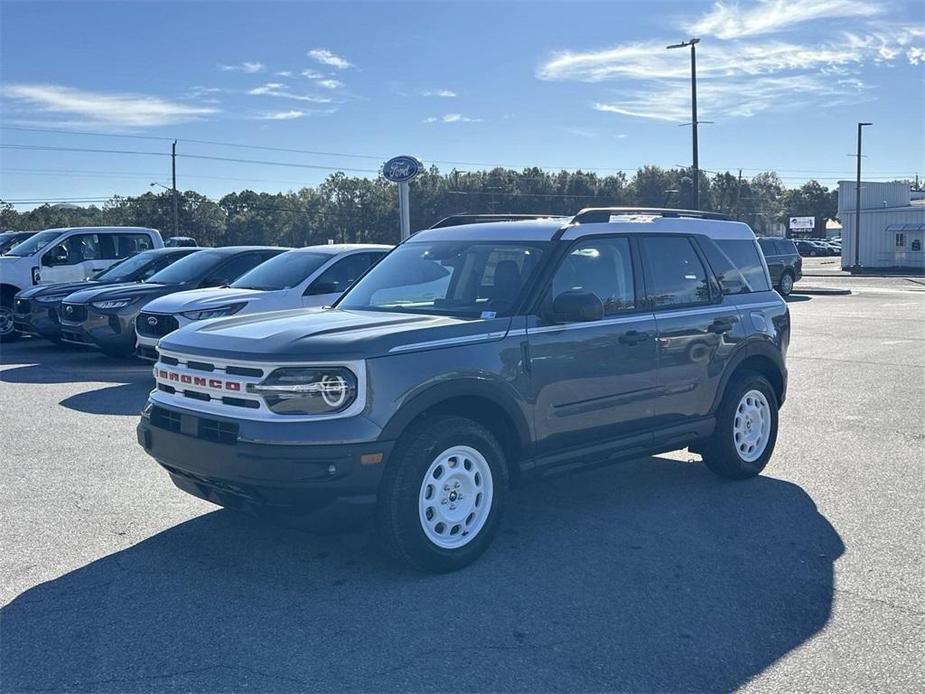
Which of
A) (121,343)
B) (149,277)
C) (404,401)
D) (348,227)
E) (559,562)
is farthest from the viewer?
(348,227)

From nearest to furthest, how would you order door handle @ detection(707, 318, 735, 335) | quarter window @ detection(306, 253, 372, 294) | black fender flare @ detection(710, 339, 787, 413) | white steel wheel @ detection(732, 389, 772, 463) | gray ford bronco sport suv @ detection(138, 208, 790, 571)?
gray ford bronco sport suv @ detection(138, 208, 790, 571)
door handle @ detection(707, 318, 735, 335)
black fender flare @ detection(710, 339, 787, 413)
white steel wheel @ detection(732, 389, 772, 463)
quarter window @ detection(306, 253, 372, 294)

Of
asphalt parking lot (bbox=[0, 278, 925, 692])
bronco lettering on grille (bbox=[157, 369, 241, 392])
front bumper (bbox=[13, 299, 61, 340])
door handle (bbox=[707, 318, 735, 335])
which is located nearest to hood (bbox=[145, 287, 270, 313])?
front bumper (bbox=[13, 299, 61, 340])

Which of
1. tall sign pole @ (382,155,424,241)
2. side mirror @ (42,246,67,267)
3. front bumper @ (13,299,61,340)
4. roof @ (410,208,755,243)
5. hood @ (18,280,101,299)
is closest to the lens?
roof @ (410,208,755,243)

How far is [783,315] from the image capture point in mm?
7309

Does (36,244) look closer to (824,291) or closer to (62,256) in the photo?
(62,256)

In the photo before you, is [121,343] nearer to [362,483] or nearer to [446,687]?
[362,483]

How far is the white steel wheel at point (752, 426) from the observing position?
6.85 meters

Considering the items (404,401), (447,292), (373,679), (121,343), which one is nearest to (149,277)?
(121,343)

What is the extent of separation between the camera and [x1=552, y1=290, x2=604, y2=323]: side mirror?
17.3 ft

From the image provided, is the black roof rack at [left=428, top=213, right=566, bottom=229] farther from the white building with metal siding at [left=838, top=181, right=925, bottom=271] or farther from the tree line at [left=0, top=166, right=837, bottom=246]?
the tree line at [left=0, top=166, right=837, bottom=246]

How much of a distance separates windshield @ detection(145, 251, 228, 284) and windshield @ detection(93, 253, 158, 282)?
57.1 inches

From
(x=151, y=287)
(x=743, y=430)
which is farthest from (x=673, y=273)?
(x=151, y=287)

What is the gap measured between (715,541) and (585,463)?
90 centimetres

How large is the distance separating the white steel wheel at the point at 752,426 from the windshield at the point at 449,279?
89.9 inches
